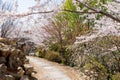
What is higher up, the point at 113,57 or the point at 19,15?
the point at 19,15

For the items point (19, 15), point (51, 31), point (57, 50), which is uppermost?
point (19, 15)

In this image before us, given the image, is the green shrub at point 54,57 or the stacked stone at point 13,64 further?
the green shrub at point 54,57

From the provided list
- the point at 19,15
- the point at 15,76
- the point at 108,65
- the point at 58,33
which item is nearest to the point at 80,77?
the point at 108,65

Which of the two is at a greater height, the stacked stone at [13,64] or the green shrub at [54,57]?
the stacked stone at [13,64]

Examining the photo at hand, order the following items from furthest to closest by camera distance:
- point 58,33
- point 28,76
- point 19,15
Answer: point 58,33 < point 28,76 < point 19,15

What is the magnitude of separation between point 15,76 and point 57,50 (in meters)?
8.79

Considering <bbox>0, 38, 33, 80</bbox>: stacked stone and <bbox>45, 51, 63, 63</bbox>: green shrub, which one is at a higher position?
<bbox>0, 38, 33, 80</bbox>: stacked stone

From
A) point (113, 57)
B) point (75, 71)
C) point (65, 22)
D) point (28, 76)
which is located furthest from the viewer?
point (65, 22)

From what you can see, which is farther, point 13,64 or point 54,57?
point 54,57

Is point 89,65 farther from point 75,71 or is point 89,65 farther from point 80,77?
point 75,71

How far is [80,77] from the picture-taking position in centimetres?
1221

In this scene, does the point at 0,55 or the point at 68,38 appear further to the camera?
the point at 68,38

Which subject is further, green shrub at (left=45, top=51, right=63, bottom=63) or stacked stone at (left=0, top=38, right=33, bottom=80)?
green shrub at (left=45, top=51, right=63, bottom=63)

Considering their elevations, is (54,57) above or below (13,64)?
below
